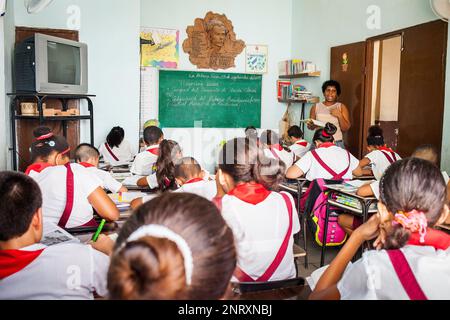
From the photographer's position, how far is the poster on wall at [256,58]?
680 centimetres

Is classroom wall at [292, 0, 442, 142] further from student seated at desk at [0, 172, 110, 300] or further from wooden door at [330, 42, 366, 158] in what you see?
student seated at desk at [0, 172, 110, 300]

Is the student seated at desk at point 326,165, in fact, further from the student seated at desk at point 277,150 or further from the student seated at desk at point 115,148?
the student seated at desk at point 115,148

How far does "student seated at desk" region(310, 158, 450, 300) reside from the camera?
108 centimetres

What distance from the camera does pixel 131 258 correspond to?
74cm

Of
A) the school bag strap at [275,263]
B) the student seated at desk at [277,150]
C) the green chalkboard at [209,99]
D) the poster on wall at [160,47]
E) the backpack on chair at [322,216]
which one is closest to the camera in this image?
the school bag strap at [275,263]

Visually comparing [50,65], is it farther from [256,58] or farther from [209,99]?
[256,58]

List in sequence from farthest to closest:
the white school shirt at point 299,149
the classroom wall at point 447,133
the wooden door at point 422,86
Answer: the white school shirt at point 299,149, the wooden door at point 422,86, the classroom wall at point 447,133

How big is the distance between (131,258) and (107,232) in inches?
53.5

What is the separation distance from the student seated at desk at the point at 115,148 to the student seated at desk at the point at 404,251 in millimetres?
3707

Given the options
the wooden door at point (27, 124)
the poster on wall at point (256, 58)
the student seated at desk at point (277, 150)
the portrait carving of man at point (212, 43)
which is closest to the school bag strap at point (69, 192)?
the student seated at desk at point (277, 150)

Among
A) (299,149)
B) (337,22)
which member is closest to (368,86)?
(337,22)

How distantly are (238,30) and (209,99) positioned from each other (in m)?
1.16

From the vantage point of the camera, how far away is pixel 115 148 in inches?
189
